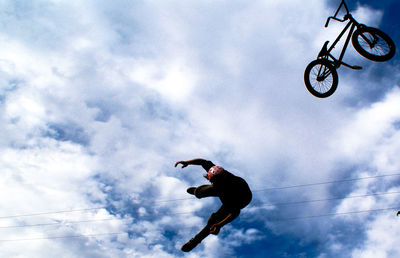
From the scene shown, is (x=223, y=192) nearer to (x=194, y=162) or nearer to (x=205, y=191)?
(x=205, y=191)

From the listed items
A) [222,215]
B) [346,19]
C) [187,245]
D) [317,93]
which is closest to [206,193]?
[222,215]

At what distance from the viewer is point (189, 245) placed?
5156 millimetres

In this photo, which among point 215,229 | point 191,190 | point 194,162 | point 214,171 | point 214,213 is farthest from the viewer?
point 191,190

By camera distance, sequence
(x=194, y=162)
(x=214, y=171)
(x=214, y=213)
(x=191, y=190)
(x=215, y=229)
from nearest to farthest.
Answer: (x=214, y=171)
(x=194, y=162)
(x=215, y=229)
(x=214, y=213)
(x=191, y=190)

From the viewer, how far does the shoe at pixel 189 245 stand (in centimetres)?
513

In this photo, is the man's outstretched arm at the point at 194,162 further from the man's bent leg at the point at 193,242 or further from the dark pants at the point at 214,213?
the man's bent leg at the point at 193,242

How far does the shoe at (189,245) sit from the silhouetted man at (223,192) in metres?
0.48

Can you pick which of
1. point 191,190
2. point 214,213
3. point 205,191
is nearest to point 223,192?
point 205,191

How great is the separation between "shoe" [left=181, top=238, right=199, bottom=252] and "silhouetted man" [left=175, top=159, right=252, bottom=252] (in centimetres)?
48

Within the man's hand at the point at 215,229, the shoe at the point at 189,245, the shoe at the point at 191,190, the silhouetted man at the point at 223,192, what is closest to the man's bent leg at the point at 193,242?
the shoe at the point at 189,245

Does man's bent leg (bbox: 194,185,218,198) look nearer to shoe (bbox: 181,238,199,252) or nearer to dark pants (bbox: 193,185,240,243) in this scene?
dark pants (bbox: 193,185,240,243)

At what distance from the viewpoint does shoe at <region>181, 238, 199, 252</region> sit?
5.13m

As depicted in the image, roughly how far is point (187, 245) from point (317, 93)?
552 cm

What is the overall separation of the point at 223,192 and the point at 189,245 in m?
1.68
